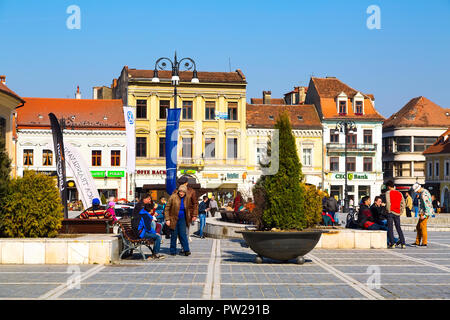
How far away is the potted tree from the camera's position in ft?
40.9

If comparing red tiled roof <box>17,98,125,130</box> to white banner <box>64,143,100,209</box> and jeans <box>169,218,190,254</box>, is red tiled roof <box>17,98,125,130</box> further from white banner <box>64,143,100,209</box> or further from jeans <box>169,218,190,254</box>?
jeans <box>169,218,190,254</box>

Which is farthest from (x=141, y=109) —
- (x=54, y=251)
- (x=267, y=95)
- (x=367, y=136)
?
(x=54, y=251)

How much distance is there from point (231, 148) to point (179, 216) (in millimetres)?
41180

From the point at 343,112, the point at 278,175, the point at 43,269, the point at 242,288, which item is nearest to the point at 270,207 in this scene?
the point at 278,175

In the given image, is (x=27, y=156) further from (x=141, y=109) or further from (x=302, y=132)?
(x=302, y=132)

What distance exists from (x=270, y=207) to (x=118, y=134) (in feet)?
138

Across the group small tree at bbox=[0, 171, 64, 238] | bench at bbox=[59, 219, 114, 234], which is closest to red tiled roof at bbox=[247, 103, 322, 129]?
bench at bbox=[59, 219, 114, 234]

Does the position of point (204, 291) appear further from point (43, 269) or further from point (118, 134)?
point (118, 134)

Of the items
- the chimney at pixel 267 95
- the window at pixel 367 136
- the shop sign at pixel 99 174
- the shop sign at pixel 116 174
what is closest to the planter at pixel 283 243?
the shop sign at pixel 99 174

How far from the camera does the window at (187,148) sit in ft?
180

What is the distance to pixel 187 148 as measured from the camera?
54906 millimetres

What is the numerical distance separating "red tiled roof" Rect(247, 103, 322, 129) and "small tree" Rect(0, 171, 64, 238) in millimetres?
A: 43927

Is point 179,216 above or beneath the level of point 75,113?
beneath
